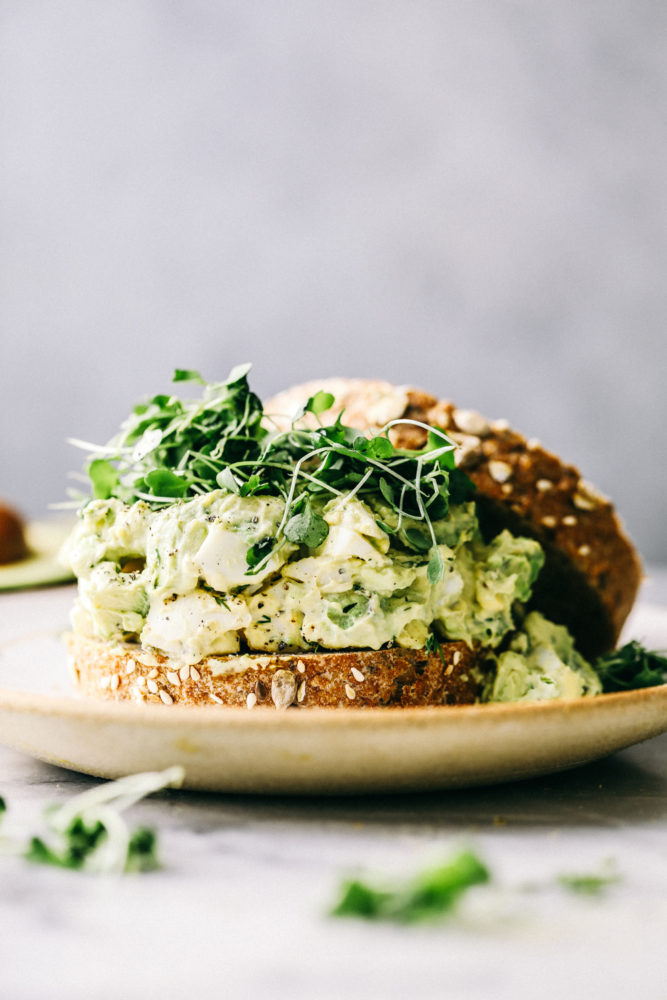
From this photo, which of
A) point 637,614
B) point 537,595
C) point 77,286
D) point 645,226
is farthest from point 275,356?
point 537,595

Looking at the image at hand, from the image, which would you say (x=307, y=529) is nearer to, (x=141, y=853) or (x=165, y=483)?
(x=165, y=483)

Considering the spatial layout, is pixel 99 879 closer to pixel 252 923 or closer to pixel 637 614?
pixel 252 923

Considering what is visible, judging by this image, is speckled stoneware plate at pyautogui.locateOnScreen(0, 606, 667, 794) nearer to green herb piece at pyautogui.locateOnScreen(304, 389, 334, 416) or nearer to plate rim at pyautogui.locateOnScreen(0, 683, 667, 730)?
plate rim at pyautogui.locateOnScreen(0, 683, 667, 730)

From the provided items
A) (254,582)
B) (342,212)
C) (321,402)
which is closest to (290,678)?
(254,582)

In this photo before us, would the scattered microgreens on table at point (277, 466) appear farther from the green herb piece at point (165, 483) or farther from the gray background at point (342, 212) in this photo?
the gray background at point (342, 212)

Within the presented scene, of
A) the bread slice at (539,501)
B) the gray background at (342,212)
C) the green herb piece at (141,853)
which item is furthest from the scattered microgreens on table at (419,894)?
the gray background at (342,212)

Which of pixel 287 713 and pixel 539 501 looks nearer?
pixel 287 713

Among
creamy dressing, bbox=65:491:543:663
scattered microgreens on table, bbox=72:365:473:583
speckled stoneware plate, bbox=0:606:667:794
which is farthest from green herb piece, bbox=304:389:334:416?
speckled stoneware plate, bbox=0:606:667:794
